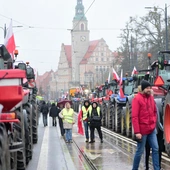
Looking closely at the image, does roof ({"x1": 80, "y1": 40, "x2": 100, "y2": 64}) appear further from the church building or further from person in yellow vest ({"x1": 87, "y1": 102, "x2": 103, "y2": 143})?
person in yellow vest ({"x1": 87, "y1": 102, "x2": 103, "y2": 143})

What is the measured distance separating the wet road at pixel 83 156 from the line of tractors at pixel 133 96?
119 cm

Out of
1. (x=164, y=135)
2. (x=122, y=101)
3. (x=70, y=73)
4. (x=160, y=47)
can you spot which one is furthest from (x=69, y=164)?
(x=70, y=73)

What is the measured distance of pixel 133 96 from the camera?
18875 mm

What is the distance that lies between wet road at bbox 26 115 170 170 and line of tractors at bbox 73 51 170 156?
1.19 m

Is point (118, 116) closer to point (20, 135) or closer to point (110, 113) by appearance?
point (110, 113)

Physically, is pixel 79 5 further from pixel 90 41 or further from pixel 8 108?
pixel 8 108

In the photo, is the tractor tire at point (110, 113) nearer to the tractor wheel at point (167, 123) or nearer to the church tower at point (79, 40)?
the tractor wheel at point (167, 123)

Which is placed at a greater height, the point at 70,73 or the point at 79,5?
the point at 79,5

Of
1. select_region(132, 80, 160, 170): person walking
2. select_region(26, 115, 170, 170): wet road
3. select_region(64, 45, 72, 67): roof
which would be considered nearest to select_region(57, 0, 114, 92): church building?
select_region(64, 45, 72, 67): roof

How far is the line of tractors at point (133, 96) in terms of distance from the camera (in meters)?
11.3

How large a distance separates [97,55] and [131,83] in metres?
136

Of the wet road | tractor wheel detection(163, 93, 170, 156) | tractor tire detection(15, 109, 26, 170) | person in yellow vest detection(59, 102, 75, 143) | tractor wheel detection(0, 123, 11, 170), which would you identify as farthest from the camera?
person in yellow vest detection(59, 102, 75, 143)

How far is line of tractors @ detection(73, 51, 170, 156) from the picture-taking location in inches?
446

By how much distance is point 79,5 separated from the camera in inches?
6481
